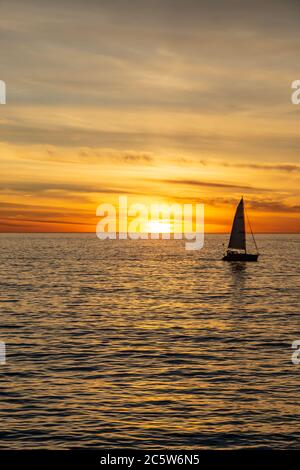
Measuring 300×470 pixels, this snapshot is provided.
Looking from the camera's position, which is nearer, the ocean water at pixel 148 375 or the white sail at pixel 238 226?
the ocean water at pixel 148 375

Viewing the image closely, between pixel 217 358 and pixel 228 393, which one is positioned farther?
pixel 217 358

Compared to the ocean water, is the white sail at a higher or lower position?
higher

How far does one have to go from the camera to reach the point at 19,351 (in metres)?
39.7

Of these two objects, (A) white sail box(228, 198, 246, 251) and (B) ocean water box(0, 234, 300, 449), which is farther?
(A) white sail box(228, 198, 246, 251)

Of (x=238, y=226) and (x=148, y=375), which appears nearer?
(x=148, y=375)

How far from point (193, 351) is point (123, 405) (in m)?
13.5

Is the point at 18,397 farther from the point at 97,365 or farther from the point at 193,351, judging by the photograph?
the point at 193,351

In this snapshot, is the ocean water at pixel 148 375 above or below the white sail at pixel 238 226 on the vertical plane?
below

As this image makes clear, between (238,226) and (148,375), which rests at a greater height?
(238,226)
